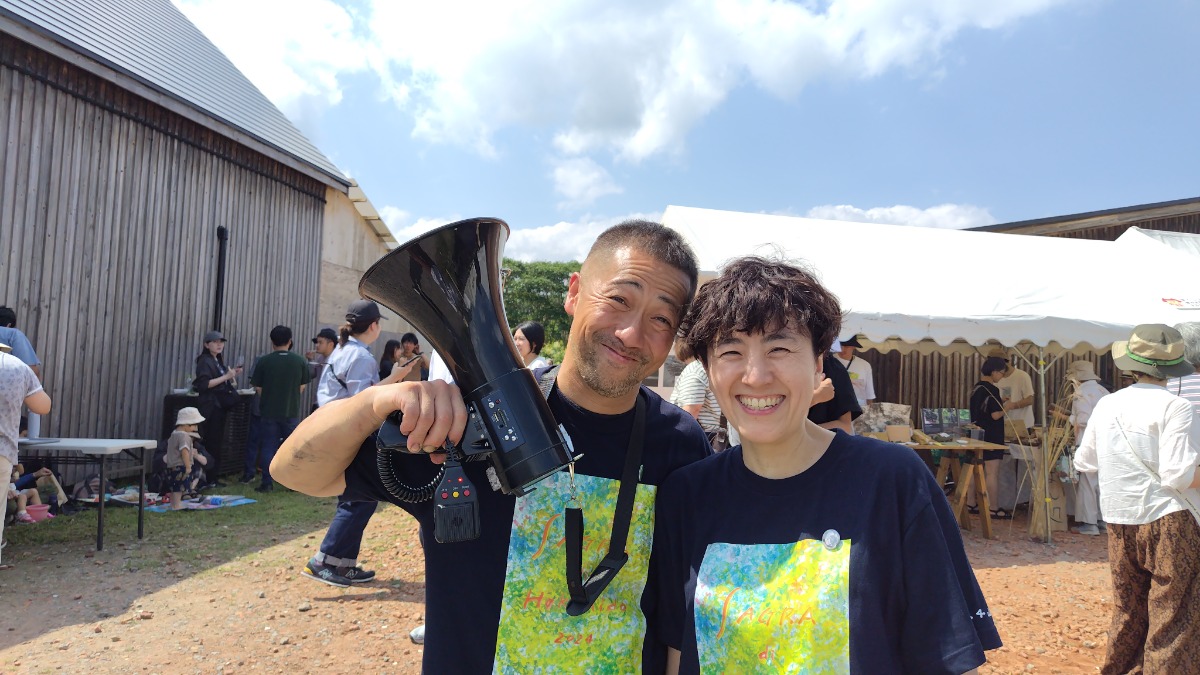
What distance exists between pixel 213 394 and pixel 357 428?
881cm

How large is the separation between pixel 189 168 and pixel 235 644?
8187 millimetres

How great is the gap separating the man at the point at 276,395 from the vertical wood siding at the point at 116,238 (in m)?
1.85

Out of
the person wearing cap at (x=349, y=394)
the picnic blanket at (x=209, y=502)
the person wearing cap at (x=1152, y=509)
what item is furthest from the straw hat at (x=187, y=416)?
the person wearing cap at (x=1152, y=509)

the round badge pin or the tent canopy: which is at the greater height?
the tent canopy

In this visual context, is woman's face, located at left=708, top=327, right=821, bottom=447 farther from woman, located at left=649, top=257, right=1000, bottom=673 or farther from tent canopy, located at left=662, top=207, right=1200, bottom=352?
tent canopy, located at left=662, top=207, right=1200, bottom=352

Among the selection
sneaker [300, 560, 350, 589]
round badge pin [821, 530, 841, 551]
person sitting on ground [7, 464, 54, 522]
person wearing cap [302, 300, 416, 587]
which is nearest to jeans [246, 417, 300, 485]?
person sitting on ground [7, 464, 54, 522]

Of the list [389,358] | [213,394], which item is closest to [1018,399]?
[389,358]

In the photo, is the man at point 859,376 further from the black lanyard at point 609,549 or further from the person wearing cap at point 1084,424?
the black lanyard at point 609,549

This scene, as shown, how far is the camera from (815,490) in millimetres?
1457

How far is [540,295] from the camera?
41938mm

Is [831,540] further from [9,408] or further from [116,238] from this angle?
[116,238]

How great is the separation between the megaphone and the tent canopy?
5068mm

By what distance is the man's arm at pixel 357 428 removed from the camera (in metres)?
1.43

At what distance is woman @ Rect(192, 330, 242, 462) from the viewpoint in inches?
353
